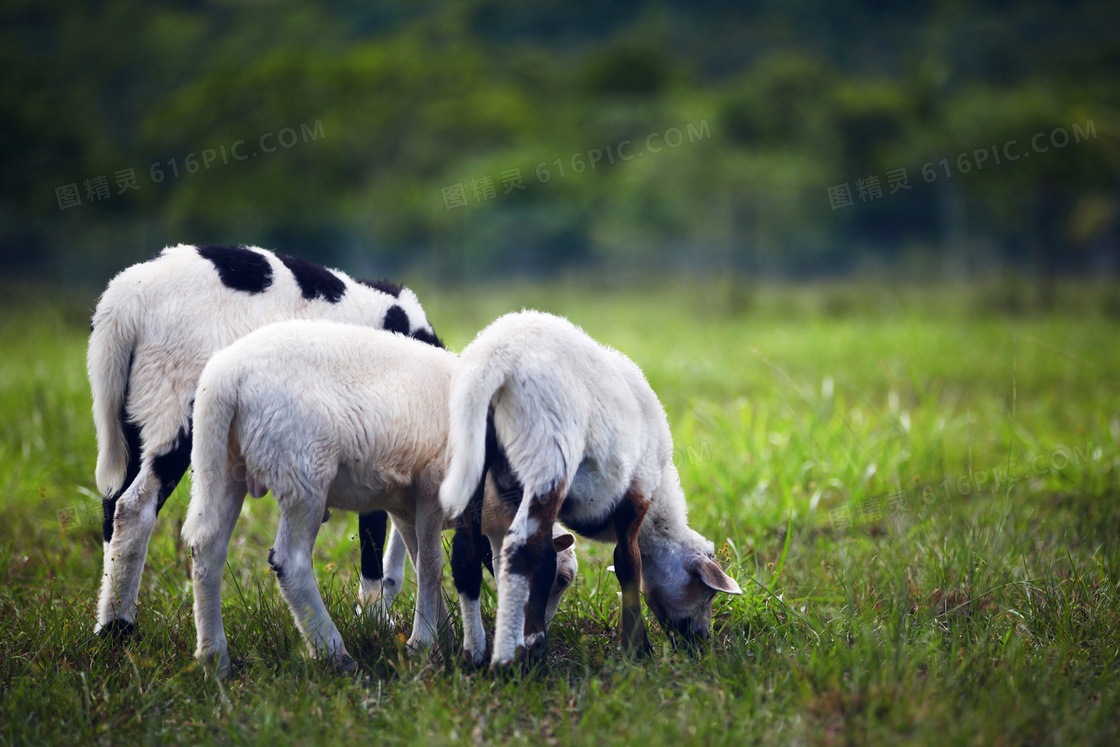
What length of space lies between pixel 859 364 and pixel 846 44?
3939cm

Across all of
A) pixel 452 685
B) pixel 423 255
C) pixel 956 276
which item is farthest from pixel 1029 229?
pixel 452 685

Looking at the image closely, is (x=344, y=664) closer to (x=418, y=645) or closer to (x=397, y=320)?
(x=418, y=645)

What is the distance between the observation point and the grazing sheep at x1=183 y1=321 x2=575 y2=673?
8.37ft

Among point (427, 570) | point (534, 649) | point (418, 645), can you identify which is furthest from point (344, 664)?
→ point (534, 649)

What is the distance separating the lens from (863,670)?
2529mm

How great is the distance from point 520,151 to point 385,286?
1625 centimetres

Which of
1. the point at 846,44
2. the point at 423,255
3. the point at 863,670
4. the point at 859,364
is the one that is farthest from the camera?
the point at 846,44

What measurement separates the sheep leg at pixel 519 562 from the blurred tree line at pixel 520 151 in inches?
398

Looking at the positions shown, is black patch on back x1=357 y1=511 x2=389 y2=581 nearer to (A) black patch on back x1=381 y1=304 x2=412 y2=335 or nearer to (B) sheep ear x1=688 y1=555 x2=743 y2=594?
(A) black patch on back x1=381 y1=304 x2=412 y2=335

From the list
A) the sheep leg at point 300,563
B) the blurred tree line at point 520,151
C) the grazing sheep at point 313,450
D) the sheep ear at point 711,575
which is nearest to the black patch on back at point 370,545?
the grazing sheep at point 313,450

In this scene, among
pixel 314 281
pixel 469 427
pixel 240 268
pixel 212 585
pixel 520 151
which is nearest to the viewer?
pixel 469 427

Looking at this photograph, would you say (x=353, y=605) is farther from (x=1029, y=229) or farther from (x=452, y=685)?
(x=1029, y=229)

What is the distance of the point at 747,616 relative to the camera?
3.17 metres

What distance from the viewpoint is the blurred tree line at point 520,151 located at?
12.8 m
